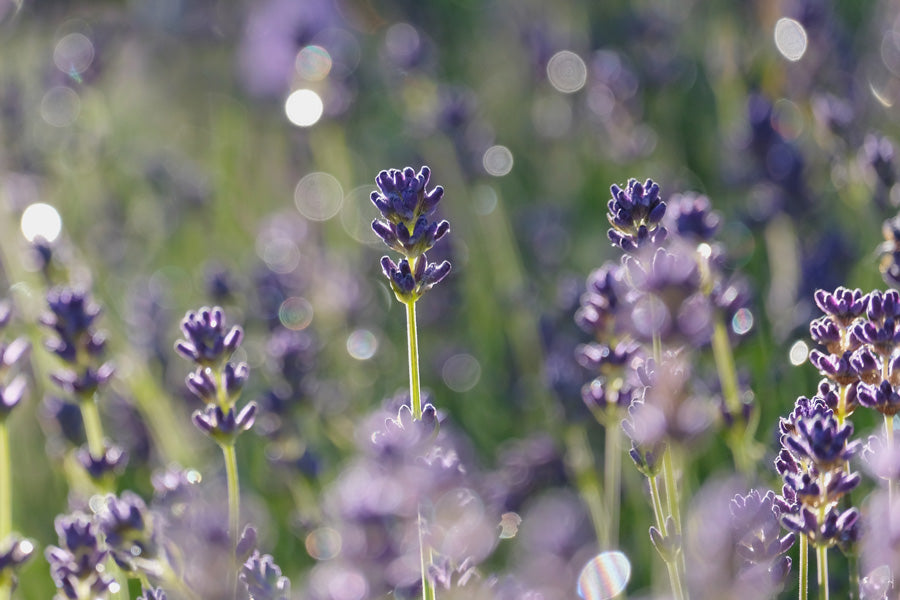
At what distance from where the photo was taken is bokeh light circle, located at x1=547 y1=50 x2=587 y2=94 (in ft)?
14.7

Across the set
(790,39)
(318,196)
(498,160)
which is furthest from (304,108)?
(790,39)

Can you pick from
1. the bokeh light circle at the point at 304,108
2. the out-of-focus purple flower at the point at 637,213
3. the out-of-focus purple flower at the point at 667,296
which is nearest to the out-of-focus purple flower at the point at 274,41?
the bokeh light circle at the point at 304,108

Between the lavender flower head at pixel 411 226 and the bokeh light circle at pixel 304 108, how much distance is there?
7.99 feet

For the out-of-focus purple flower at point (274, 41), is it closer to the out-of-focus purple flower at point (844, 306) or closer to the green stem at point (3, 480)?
the green stem at point (3, 480)

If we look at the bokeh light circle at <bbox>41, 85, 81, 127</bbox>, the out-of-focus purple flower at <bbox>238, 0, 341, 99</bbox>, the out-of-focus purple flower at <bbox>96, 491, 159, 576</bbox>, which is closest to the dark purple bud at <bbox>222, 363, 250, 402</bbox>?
the out-of-focus purple flower at <bbox>96, 491, 159, 576</bbox>

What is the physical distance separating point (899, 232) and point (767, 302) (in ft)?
4.86

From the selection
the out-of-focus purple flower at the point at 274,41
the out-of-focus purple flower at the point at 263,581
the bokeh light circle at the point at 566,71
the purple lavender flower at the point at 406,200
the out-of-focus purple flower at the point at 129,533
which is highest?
the out-of-focus purple flower at the point at 274,41

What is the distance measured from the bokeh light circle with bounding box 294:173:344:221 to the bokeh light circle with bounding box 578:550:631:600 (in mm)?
2436

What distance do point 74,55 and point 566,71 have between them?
218cm

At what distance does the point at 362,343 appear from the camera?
10.9 ft

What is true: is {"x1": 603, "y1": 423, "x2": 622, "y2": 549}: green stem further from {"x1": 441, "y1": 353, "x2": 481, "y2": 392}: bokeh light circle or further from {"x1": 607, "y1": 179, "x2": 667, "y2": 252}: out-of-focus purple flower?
{"x1": 441, "y1": 353, "x2": 481, "y2": 392}: bokeh light circle

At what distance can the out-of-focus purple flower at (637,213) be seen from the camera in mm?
1460

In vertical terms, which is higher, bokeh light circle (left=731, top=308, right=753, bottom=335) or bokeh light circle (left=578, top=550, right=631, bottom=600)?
bokeh light circle (left=731, top=308, right=753, bottom=335)

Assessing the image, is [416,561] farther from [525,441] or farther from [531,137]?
[531,137]
